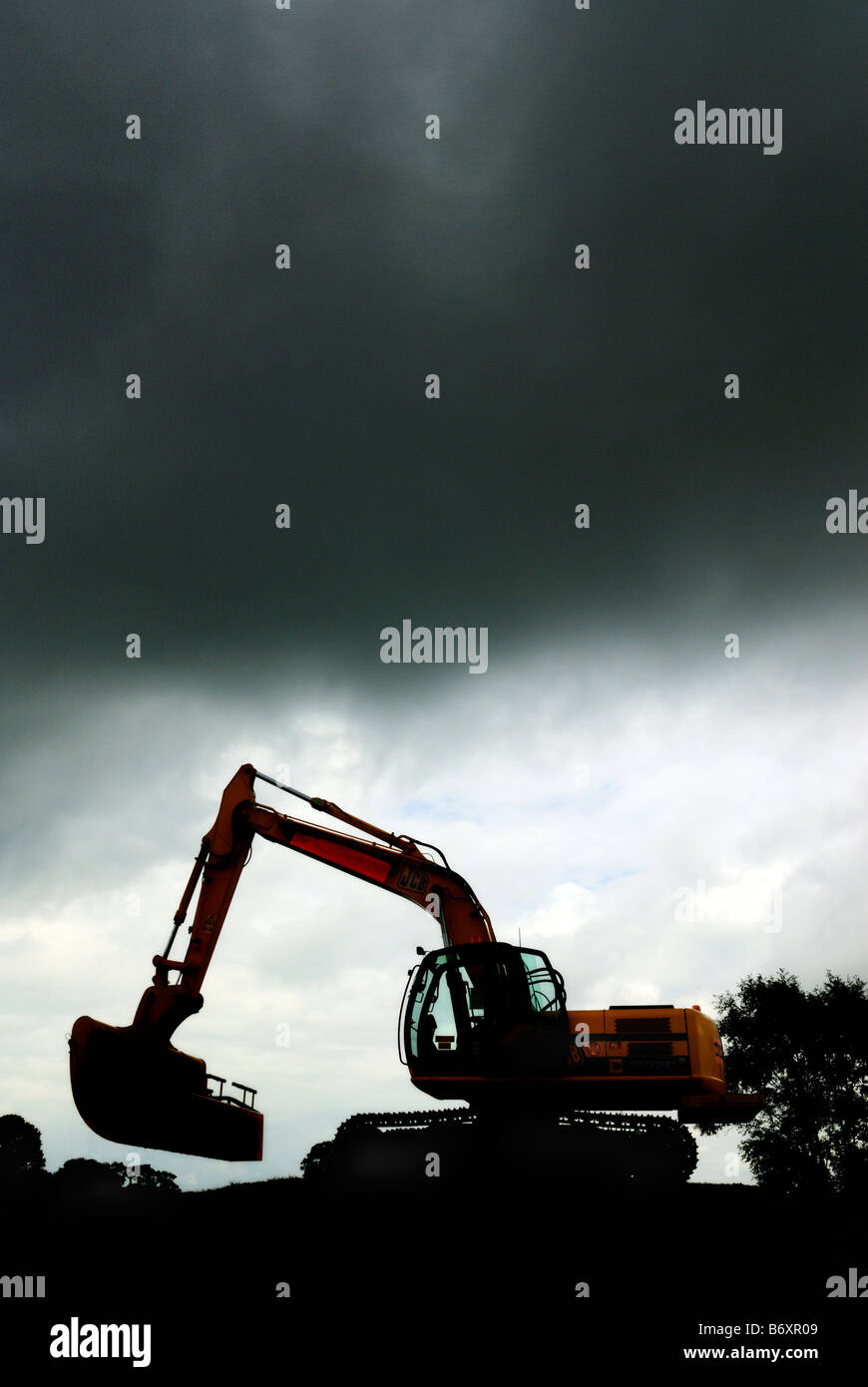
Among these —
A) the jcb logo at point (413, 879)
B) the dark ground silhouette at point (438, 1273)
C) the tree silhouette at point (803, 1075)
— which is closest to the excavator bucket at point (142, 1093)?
the dark ground silhouette at point (438, 1273)

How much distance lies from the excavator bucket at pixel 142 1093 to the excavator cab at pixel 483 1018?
3.55 meters

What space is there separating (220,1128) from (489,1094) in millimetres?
4525

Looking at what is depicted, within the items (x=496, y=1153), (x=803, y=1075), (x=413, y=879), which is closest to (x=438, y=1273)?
(x=496, y=1153)

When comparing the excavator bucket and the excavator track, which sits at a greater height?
the excavator bucket

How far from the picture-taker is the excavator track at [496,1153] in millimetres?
16844

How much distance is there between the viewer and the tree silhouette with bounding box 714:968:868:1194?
4531 cm

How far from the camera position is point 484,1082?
17.0 metres

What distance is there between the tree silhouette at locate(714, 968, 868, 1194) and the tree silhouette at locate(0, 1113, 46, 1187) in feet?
105

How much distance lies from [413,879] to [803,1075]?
34.9 meters

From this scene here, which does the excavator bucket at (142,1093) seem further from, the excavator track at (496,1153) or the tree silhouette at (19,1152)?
the tree silhouette at (19,1152)

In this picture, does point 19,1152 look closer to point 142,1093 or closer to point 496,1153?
point 142,1093

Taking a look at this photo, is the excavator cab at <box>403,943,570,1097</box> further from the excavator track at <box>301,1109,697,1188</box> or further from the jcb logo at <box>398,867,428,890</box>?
the jcb logo at <box>398,867,428,890</box>

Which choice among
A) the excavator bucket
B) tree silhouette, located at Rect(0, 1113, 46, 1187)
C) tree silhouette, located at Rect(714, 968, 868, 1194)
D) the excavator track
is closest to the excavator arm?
the excavator bucket

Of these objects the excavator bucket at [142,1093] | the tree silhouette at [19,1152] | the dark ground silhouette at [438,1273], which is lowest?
the dark ground silhouette at [438,1273]
